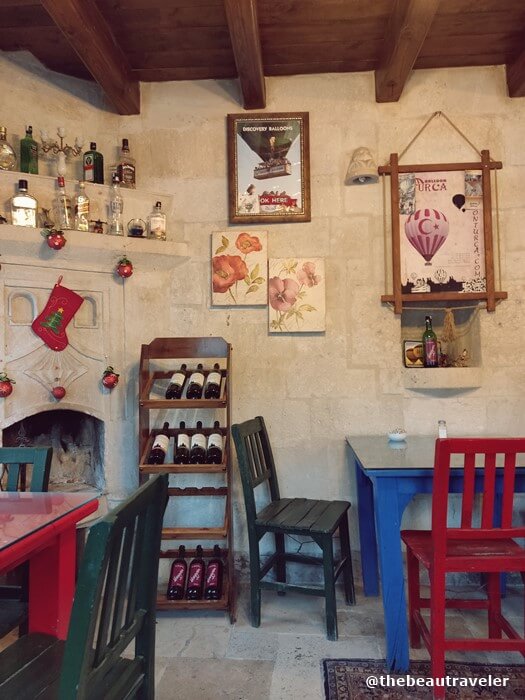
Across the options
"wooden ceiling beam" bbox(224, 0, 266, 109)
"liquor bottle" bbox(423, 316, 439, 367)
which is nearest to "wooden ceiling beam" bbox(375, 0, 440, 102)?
"wooden ceiling beam" bbox(224, 0, 266, 109)

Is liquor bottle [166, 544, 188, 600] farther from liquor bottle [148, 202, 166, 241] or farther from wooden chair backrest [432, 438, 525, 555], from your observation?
liquor bottle [148, 202, 166, 241]

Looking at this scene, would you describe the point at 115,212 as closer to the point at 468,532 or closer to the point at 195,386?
the point at 195,386

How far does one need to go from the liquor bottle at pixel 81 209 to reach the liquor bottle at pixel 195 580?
1781 millimetres

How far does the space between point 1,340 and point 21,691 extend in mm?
1880

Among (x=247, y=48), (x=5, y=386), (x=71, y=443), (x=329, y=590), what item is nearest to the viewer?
(x=329, y=590)

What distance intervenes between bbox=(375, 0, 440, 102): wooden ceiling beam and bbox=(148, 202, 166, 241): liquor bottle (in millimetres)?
1384

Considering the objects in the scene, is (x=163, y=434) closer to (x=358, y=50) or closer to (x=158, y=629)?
(x=158, y=629)

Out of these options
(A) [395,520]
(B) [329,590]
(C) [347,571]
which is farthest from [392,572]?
(C) [347,571]

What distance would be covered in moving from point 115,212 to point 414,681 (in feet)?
8.31

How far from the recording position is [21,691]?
110cm

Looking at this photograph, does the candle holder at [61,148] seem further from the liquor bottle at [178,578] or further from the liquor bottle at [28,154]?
the liquor bottle at [178,578]

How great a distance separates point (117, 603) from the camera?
1.01 m

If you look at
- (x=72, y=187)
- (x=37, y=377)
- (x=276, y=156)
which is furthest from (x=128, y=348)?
(x=276, y=156)

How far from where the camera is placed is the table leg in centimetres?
199
